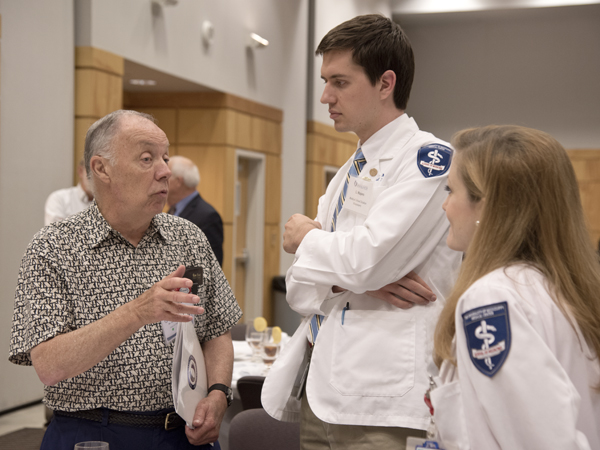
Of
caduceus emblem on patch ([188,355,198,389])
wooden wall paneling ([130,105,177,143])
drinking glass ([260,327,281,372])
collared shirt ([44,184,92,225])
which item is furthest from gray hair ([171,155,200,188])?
caduceus emblem on patch ([188,355,198,389])

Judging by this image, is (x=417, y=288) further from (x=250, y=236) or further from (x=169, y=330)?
(x=250, y=236)

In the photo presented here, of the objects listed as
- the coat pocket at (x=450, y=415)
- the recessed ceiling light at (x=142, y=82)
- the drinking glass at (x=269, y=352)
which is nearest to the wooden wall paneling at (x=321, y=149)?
the recessed ceiling light at (x=142, y=82)

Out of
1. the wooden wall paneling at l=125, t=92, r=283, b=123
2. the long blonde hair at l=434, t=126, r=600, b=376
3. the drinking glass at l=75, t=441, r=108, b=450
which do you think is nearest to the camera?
the long blonde hair at l=434, t=126, r=600, b=376

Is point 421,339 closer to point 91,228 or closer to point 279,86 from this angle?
point 91,228

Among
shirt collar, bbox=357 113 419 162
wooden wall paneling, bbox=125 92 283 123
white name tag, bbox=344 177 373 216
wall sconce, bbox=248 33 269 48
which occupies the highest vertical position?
wall sconce, bbox=248 33 269 48

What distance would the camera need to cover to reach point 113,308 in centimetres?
185

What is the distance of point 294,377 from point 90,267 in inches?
26.6

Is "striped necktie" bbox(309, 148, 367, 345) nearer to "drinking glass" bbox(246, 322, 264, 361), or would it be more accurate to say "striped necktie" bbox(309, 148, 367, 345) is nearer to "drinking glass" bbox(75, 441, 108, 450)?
"drinking glass" bbox(75, 441, 108, 450)

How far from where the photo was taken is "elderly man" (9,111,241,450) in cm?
168

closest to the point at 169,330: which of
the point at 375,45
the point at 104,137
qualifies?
the point at 104,137

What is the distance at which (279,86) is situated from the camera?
903cm

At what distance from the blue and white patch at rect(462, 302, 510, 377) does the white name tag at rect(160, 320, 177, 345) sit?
103 cm

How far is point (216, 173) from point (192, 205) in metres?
2.10

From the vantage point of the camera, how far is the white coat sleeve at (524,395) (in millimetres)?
1085
